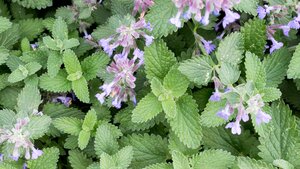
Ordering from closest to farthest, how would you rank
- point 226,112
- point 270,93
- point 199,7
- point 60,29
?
point 199,7, point 226,112, point 270,93, point 60,29

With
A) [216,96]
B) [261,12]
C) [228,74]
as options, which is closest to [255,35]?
[261,12]

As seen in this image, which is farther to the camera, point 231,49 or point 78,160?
point 78,160

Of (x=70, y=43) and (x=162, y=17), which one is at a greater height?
(x=162, y=17)

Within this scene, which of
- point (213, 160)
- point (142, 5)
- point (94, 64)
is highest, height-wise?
point (142, 5)

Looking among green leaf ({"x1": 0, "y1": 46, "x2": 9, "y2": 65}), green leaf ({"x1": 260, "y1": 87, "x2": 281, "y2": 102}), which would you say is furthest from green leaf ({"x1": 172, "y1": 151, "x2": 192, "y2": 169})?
green leaf ({"x1": 0, "y1": 46, "x2": 9, "y2": 65})

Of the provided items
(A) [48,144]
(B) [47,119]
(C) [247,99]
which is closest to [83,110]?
(A) [48,144]

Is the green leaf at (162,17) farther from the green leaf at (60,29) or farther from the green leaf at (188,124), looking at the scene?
the green leaf at (60,29)

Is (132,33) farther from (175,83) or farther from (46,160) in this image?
Result: (46,160)

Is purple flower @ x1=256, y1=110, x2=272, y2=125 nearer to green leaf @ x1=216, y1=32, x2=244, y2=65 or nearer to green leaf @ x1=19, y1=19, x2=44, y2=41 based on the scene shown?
green leaf @ x1=216, y1=32, x2=244, y2=65

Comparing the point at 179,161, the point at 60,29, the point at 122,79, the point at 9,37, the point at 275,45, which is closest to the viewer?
the point at 179,161
